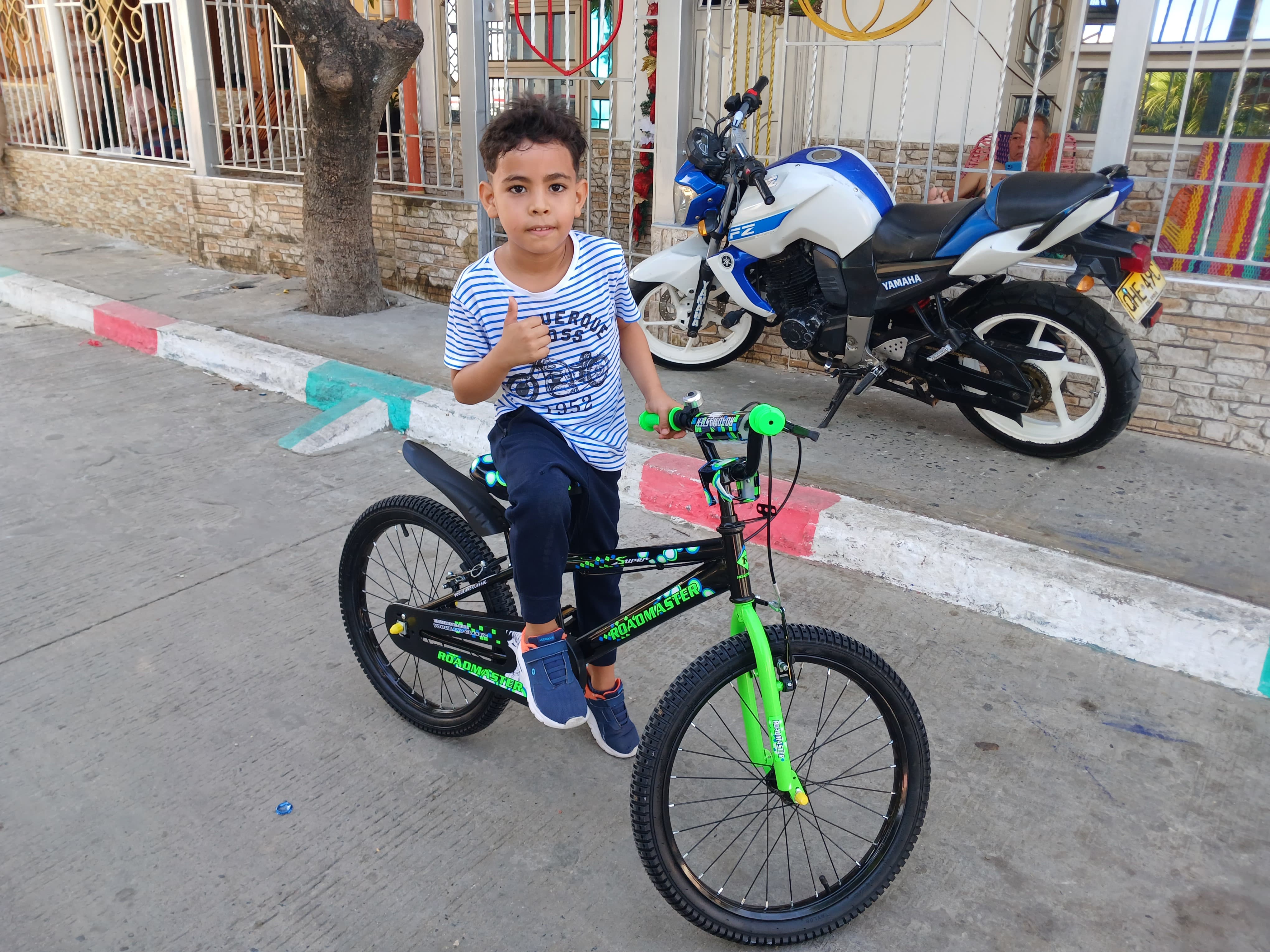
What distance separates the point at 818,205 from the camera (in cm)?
431

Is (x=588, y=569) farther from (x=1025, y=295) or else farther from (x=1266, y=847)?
(x=1025, y=295)

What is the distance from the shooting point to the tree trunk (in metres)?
5.63

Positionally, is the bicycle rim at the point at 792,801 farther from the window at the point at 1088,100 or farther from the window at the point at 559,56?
the window at the point at 1088,100

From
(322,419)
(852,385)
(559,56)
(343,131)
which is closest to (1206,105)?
(852,385)

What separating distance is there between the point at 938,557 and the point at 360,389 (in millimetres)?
3151

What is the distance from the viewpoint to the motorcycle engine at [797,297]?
174 inches

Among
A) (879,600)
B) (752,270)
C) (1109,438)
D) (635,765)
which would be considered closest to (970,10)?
(752,270)

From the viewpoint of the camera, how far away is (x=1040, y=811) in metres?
2.42

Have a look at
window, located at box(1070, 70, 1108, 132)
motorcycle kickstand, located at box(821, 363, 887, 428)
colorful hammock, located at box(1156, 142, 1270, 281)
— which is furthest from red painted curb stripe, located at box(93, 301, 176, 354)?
window, located at box(1070, 70, 1108, 132)

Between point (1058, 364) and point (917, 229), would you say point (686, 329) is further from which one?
point (1058, 364)

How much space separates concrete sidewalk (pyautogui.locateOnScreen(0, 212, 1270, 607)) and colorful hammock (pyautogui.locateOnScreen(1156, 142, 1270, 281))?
3.23 feet

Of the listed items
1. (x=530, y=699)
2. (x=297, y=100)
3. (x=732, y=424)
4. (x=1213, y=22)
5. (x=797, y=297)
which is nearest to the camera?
(x=732, y=424)

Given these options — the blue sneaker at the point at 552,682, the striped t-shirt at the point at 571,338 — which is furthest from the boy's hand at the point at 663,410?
the blue sneaker at the point at 552,682

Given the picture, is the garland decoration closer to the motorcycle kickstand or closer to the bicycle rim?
the motorcycle kickstand
